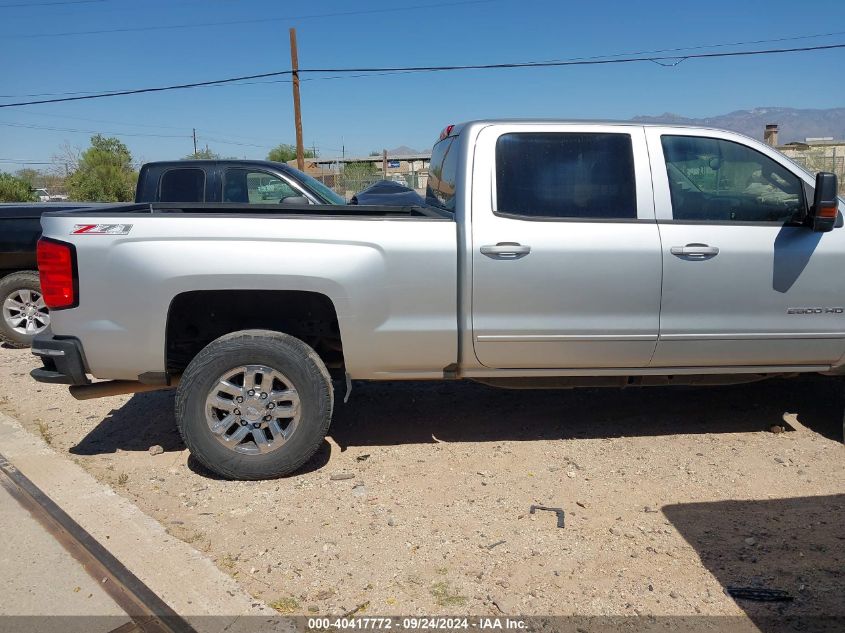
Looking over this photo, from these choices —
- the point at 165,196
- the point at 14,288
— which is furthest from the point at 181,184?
the point at 14,288

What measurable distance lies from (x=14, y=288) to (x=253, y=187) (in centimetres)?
273

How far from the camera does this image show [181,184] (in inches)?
307

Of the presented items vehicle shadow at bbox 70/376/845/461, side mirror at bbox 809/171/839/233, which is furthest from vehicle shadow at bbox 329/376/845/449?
side mirror at bbox 809/171/839/233

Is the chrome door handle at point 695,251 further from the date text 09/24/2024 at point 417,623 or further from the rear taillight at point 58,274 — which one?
the rear taillight at point 58,274

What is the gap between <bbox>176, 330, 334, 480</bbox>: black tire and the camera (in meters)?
4.00

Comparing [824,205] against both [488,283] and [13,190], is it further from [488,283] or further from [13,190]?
[13,190]

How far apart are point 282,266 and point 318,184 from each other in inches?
181

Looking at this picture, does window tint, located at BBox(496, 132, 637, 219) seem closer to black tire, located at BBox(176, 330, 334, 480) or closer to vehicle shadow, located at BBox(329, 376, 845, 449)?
black tire, located at BBox(176, 330, 334, 480)

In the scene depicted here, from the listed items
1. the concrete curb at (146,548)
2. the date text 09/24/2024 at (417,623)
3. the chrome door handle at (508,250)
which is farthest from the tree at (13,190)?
the date text 09/24/2024 at (417,623)

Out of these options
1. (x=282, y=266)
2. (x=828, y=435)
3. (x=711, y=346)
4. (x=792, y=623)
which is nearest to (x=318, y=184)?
(x=282, y=266)

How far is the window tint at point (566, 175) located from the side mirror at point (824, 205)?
3.33 ft

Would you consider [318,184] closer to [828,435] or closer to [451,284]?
[451,284]

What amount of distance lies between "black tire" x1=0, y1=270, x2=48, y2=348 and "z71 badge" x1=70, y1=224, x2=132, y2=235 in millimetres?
4197

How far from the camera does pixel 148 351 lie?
13.2ft
